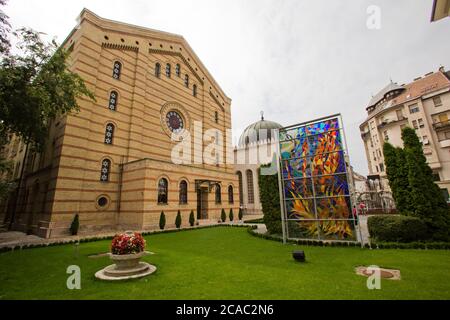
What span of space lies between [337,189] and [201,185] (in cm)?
1445

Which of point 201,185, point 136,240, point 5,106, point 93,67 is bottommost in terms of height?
point 136,240

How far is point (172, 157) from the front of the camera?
2219cm

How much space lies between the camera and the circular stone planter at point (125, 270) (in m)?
5.86

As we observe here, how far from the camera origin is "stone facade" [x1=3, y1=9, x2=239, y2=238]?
1557 centimetres

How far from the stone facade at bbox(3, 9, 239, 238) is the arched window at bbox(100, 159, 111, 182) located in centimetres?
9

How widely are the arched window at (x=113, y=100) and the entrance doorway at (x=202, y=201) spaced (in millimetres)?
11987

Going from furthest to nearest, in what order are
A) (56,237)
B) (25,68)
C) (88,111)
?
(88,111) → (56,237) → (25,68)

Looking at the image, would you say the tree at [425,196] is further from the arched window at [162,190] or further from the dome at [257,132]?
the dome at [257,132]

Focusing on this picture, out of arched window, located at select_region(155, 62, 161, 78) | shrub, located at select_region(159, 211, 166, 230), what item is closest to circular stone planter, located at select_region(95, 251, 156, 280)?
shrub, located at select_region(159, 211, 166, 230)

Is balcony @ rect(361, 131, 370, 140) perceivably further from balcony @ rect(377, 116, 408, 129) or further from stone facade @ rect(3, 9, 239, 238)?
stone facade @ rect(3, 9, 239, 238)

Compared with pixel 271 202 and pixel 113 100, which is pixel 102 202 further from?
pixel 271 202

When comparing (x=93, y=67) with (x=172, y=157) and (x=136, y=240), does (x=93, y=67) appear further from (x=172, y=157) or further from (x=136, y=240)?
(x=136, y=240)
